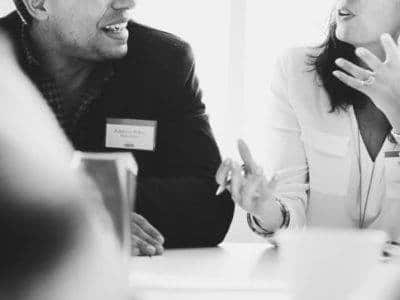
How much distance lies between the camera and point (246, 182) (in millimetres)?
1406

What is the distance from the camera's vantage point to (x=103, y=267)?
713mm

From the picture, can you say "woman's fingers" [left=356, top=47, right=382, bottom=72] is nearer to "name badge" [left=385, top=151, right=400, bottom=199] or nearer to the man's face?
"name badge" [left=385, top=151, right=400, bottom=199]

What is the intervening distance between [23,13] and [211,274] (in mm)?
1220

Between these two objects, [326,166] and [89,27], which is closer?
[326,166]

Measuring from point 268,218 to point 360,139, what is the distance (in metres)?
0.36

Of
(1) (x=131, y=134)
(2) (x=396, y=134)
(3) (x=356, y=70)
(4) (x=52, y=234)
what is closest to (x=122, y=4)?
(1) (x=131, y=134)

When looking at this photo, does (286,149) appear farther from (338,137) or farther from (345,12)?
(345,12)

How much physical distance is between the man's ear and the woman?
716 millimetres

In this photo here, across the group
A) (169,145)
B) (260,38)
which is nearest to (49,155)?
(169,145)

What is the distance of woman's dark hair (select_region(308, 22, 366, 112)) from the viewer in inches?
70.0

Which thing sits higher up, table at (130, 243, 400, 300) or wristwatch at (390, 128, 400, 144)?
wristwatch at (390, 128, 400, 144)

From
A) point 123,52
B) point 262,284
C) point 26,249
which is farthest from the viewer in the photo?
point 123,52

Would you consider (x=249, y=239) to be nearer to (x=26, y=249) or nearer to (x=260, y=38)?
(x=260, y=38)

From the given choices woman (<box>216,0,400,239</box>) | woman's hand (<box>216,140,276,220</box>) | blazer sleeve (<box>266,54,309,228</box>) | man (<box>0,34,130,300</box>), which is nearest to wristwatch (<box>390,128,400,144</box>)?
woman (<box>216,0,400,239</box>)
